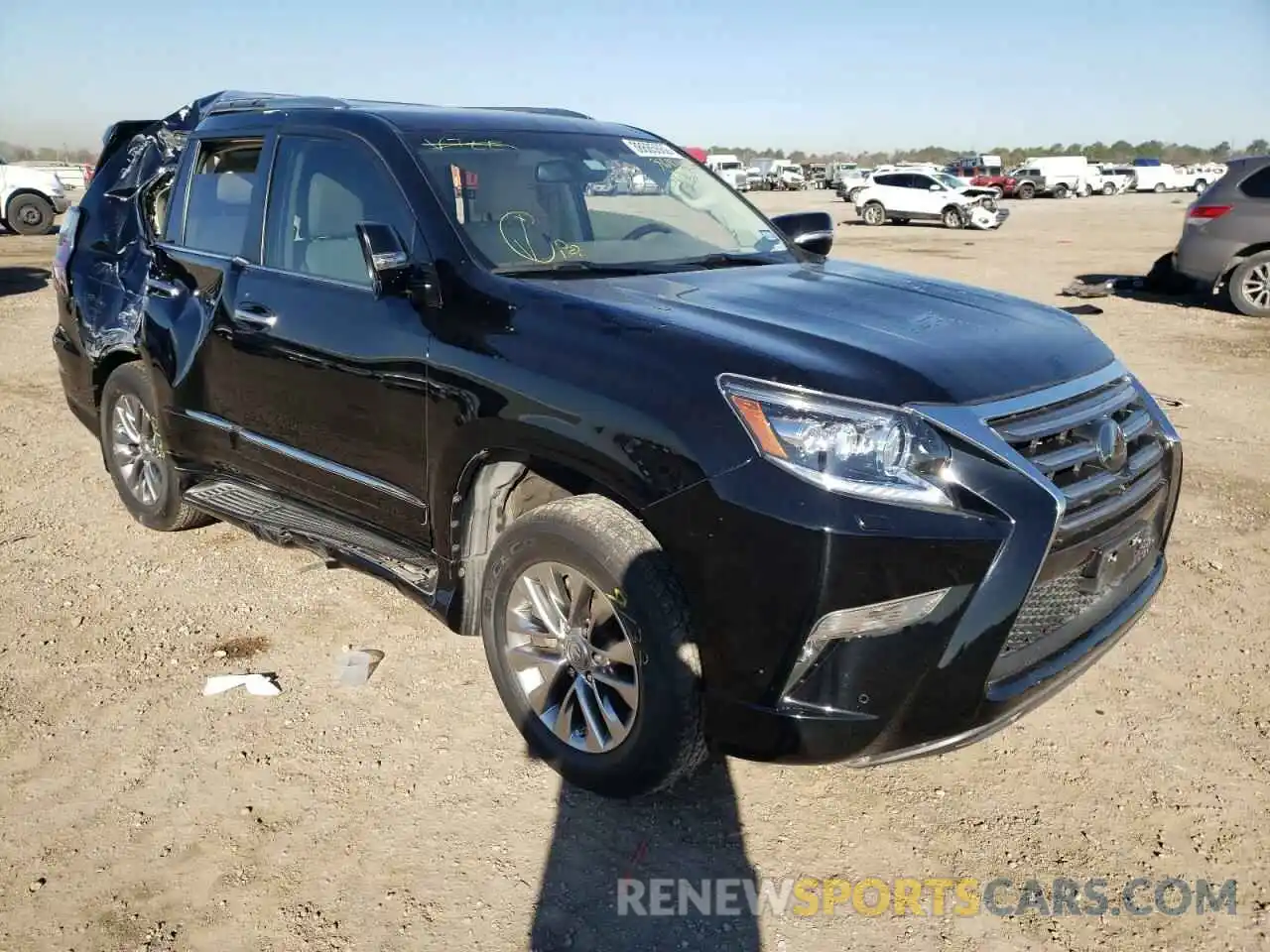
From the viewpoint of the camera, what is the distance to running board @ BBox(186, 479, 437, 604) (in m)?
3.48

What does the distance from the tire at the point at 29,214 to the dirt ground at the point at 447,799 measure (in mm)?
20280

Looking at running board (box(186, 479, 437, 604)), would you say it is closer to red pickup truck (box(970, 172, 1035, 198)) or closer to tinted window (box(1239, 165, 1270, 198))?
tinted window (box(1239, 165, 1270, 198))

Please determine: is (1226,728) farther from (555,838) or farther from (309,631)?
(309,631)

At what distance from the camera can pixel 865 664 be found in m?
2.38

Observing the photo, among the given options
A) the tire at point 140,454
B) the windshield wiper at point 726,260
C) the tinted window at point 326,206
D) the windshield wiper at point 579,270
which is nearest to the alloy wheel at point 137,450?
the tire at point 140,454

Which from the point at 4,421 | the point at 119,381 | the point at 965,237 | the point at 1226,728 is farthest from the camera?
the point at 965,237

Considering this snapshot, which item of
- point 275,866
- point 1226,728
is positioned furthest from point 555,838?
point 1226,728

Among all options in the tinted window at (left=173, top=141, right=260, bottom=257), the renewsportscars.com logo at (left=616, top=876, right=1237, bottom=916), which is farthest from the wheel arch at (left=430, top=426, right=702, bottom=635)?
the tinted window at (left=173, top=141, right=260, bottom=257)

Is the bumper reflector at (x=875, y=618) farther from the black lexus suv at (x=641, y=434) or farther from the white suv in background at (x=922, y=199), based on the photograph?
the white suv in background at (x=922, y=199)

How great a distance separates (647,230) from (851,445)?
5.78 feet

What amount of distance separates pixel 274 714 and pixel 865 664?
2128 mm

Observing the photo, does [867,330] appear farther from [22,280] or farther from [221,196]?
[22,280]

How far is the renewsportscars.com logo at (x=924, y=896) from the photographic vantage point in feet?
8.41

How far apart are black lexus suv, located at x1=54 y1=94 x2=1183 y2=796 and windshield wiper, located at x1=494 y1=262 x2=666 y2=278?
0.07ft
